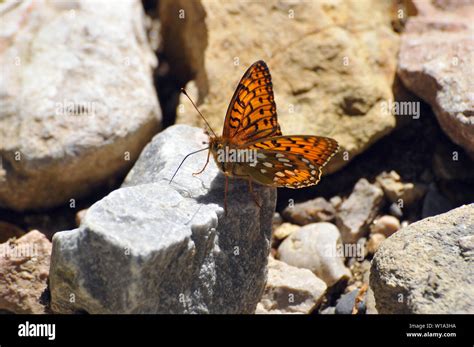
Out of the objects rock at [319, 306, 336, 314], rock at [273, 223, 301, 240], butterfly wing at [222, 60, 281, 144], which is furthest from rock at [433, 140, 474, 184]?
butterfly wing at [222, 60, 281, 144]

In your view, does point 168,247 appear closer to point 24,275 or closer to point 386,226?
point 24,275

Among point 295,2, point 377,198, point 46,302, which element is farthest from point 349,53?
point 46,302

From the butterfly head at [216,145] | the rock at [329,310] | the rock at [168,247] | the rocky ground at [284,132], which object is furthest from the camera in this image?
the rock at [329,310]

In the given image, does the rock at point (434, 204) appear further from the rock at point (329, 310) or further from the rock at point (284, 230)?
the rock at point (329, 310)

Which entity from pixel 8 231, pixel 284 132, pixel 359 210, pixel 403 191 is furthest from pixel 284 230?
pixel 8 231

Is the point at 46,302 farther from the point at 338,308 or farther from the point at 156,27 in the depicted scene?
the point at 156,27

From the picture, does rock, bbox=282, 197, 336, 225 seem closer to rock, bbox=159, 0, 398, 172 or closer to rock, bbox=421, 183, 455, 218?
rock, bbox=159, 0, 398, 172

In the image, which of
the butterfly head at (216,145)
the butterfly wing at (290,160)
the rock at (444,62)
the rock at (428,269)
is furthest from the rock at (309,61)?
the rock at (428,269)
